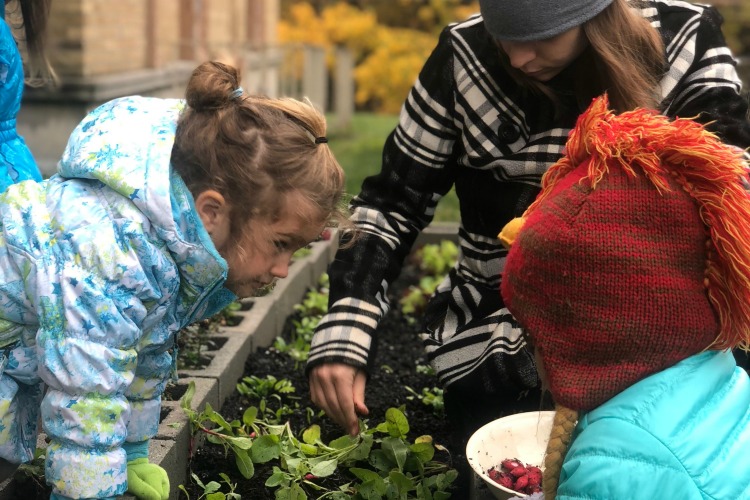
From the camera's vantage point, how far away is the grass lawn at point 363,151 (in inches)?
288

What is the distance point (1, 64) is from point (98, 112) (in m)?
0.75

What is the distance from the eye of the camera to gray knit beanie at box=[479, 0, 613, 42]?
2373mm

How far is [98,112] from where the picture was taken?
214 cm

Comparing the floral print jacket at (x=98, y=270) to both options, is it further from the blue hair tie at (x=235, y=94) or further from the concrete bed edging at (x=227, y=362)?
the concrete bed edging at (x=227, y=362)

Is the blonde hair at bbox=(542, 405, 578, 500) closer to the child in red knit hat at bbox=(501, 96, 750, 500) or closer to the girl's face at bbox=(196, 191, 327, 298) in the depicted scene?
the child in red knit hat at bbox=(501, 96, 750, 500)

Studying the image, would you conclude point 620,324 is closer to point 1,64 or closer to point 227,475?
point 227,475

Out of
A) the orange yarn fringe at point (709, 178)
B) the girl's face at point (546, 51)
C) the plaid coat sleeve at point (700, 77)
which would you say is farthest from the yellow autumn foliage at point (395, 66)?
the orange yarn fringe at point (709, 178)

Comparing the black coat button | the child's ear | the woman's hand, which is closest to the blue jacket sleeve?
the woman's hand

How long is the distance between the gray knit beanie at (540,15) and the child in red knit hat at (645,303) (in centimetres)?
61

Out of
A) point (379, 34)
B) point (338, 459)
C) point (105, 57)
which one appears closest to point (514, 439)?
point (338, 459)

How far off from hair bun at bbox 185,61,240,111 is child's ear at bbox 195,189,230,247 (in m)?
0.20

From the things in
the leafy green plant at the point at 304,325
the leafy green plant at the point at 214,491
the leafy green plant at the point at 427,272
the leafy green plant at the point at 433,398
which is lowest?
the leafy green plant at the point at 427,272

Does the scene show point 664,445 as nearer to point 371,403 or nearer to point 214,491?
point 214,491

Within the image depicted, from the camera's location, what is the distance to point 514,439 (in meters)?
2.75
